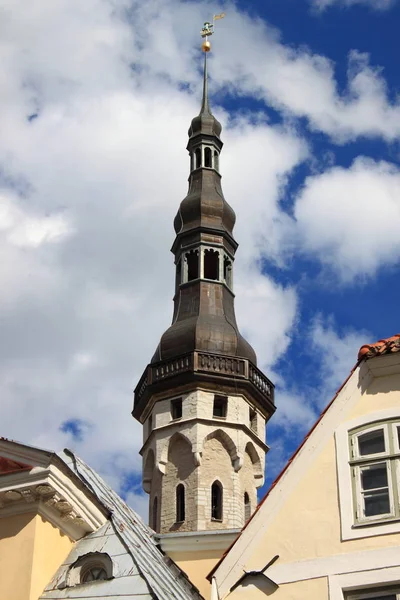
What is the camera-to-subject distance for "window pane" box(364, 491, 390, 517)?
388 inches

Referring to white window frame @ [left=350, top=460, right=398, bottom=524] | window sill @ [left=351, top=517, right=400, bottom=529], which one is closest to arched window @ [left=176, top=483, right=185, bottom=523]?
white window frame @ [left=350, top=460, right=398, bottom=524]

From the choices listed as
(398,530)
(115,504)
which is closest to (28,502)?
(115,504)

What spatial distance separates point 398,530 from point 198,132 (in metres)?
37.1

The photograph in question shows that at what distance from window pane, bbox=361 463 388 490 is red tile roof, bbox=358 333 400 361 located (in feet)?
3.62

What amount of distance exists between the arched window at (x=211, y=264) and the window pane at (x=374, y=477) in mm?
29289

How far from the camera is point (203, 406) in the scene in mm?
35281

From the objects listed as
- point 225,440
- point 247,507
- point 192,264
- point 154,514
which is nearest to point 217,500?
point 247,507

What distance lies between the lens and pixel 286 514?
10.3 metres

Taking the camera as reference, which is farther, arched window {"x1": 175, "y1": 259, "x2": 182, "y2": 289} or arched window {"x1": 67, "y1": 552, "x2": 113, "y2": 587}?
arched window {"x1": 175, "y1": 259, "x2": 182, "y2": 289}

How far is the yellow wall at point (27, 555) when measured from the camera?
11.4 meters

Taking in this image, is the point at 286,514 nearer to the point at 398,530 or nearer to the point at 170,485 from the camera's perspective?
the point at 398,530

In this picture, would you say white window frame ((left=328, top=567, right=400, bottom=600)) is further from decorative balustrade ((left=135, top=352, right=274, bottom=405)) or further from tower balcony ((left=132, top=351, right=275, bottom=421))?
decorative balustrade ((left=135, top=352, right=274, bottom=405))

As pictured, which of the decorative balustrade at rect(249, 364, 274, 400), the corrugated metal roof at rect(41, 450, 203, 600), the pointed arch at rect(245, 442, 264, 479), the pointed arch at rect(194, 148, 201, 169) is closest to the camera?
the corrugated metal roof at rect(41, 450, 203, 600)

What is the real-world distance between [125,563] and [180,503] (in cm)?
2311
